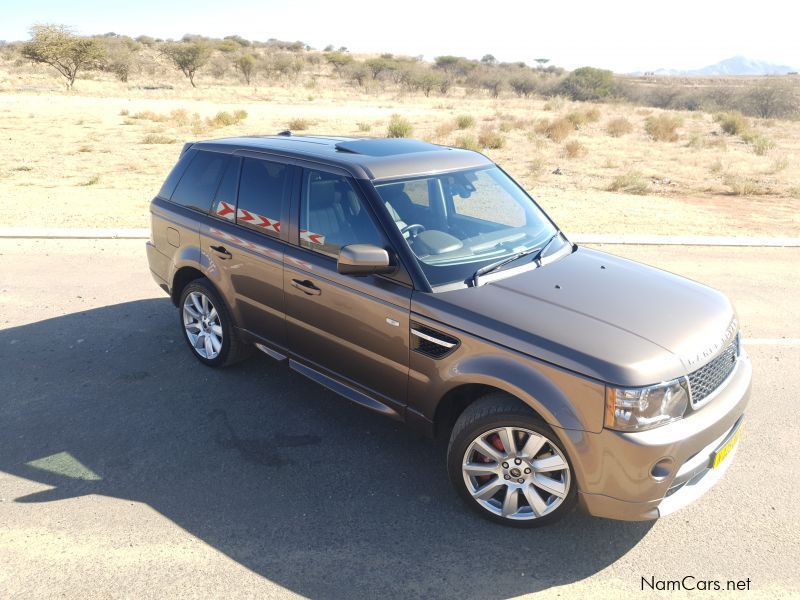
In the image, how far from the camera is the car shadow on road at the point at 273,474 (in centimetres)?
331

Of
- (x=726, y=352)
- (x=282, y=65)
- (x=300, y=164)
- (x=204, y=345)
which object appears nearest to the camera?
(x=726, y=352)

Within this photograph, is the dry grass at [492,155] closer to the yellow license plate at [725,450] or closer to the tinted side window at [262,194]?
the tinted side window at [262,194]

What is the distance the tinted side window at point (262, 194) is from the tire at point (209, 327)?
2.47ft

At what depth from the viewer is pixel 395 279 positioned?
378cm

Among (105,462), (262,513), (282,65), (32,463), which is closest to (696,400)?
(262,513)

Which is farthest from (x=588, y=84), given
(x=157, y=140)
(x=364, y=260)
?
(x=364, y=260)

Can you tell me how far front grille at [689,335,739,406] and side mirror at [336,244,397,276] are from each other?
172 cm

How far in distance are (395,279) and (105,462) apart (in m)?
2.24

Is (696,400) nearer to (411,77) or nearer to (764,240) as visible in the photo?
(764,240)

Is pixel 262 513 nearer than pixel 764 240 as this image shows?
Yes

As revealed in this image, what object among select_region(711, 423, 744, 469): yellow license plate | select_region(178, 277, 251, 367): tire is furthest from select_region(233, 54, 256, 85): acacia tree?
select_region(711, 423, 744, 469): yellow license plate

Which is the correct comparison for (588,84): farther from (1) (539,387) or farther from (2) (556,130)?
(1) (539,387)

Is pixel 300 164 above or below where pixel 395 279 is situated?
above

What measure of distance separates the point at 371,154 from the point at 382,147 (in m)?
0.26
